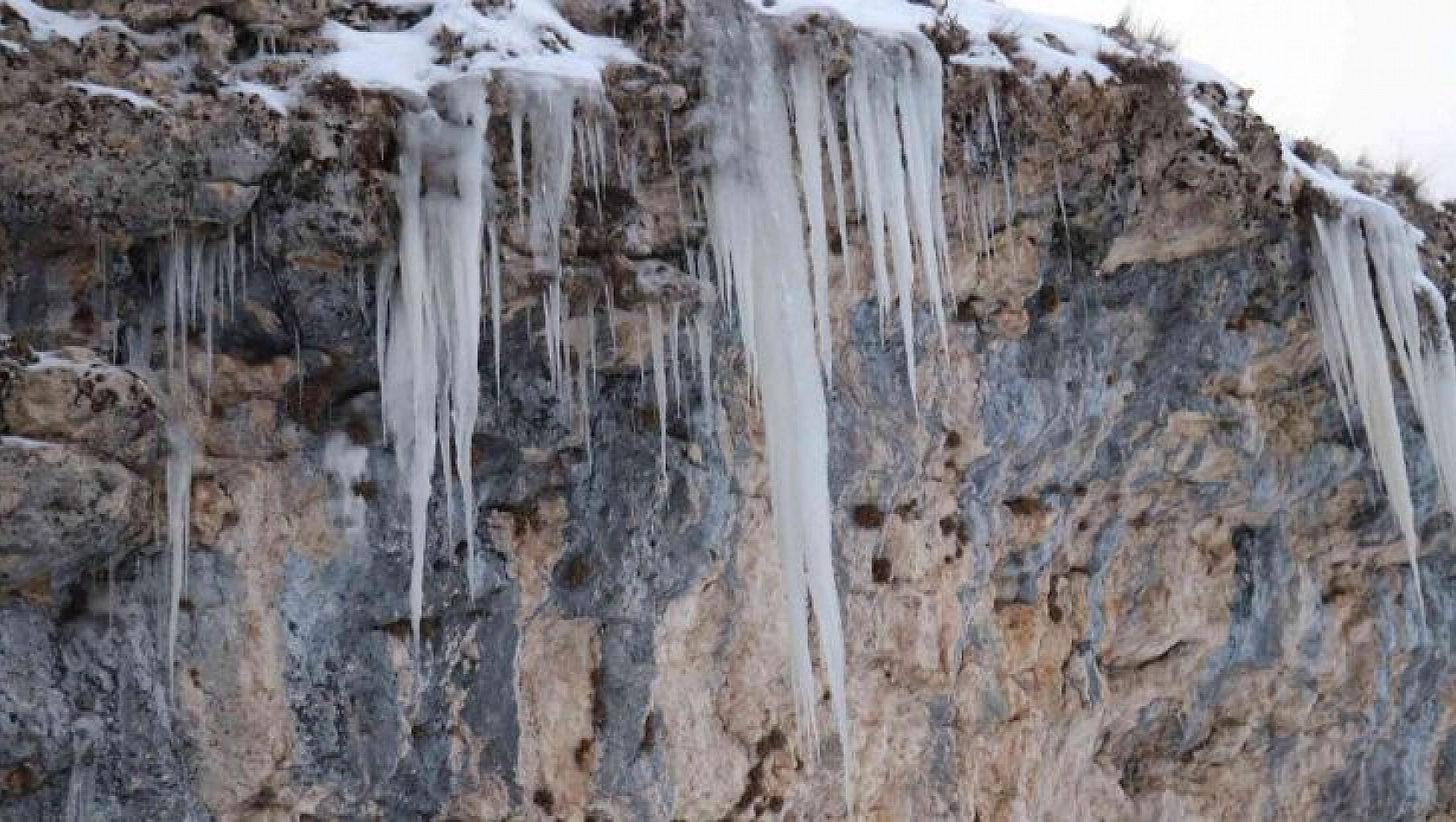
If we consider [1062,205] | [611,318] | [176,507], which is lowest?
[176,507]

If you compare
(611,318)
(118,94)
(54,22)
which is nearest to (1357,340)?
(611,318)

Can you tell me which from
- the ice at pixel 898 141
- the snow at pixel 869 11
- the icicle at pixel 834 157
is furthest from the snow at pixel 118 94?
the ice at pixel 898 141

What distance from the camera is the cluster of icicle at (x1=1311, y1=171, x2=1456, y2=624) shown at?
22.2 ft

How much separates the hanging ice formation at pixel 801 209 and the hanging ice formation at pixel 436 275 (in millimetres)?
989

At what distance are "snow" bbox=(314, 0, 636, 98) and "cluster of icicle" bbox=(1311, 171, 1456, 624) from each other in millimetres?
3784

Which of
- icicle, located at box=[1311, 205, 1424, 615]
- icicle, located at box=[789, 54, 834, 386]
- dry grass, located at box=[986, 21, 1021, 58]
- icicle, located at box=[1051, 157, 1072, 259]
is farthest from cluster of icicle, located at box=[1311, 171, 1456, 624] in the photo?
icicle, located at box=[789, 54, 834, 386]

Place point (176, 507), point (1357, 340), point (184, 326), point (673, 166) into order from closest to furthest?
1. point (184, 326)
2. point (176, 507)
3. point (673, 166)
4. point (1357, 340)

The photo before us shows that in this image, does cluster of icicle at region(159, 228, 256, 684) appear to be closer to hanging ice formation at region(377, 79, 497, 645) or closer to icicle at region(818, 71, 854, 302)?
hanging ice formation at region(377, 79, 497, 645)

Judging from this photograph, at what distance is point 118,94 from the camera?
445 cm

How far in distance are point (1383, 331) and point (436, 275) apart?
202 inches

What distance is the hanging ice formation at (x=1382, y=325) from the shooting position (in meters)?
6.75

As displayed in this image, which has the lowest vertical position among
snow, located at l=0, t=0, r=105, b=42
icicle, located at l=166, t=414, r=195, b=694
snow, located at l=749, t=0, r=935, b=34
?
icicle, located at l=166, t=414, r=195, b=694

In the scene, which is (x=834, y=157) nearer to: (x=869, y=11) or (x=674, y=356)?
(x=869, y=11)

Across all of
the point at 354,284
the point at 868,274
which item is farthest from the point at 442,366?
the point at 868,274
